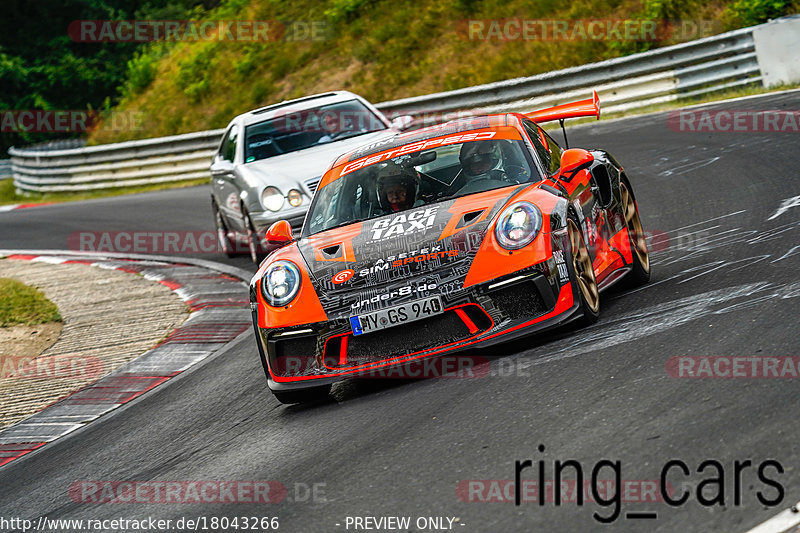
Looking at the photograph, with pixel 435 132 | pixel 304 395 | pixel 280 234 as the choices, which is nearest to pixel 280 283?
pixel 304 395

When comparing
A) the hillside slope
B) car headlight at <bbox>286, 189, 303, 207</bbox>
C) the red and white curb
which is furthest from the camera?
the hillside slope

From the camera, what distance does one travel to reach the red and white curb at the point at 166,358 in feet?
23.4

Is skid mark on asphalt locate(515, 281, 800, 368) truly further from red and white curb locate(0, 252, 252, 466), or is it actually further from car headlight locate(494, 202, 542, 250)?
red and white curb locate(0, 252, 252, 466)

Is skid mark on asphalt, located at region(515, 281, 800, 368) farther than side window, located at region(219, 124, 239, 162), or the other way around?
side window, located at region(219, 124, 239, 162)

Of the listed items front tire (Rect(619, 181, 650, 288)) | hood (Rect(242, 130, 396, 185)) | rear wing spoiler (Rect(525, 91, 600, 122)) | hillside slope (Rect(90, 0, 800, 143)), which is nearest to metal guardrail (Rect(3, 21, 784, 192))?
hillside slope (Rect(90, 0, 800, 143))

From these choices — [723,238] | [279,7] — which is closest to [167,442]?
[723,238]

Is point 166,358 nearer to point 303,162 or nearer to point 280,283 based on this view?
point 280,283

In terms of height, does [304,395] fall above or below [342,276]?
below

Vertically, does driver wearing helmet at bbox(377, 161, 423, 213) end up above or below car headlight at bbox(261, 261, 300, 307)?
above

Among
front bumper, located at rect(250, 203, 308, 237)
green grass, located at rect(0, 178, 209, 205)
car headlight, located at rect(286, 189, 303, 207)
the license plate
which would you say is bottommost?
green grass, located at rect(0, 178, 209, 205)

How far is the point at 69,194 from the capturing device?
77.6ft

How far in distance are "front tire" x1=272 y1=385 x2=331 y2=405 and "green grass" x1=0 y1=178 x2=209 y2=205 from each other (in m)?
14.8

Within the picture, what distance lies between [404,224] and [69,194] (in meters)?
18.8

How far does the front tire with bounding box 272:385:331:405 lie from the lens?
606 cm
